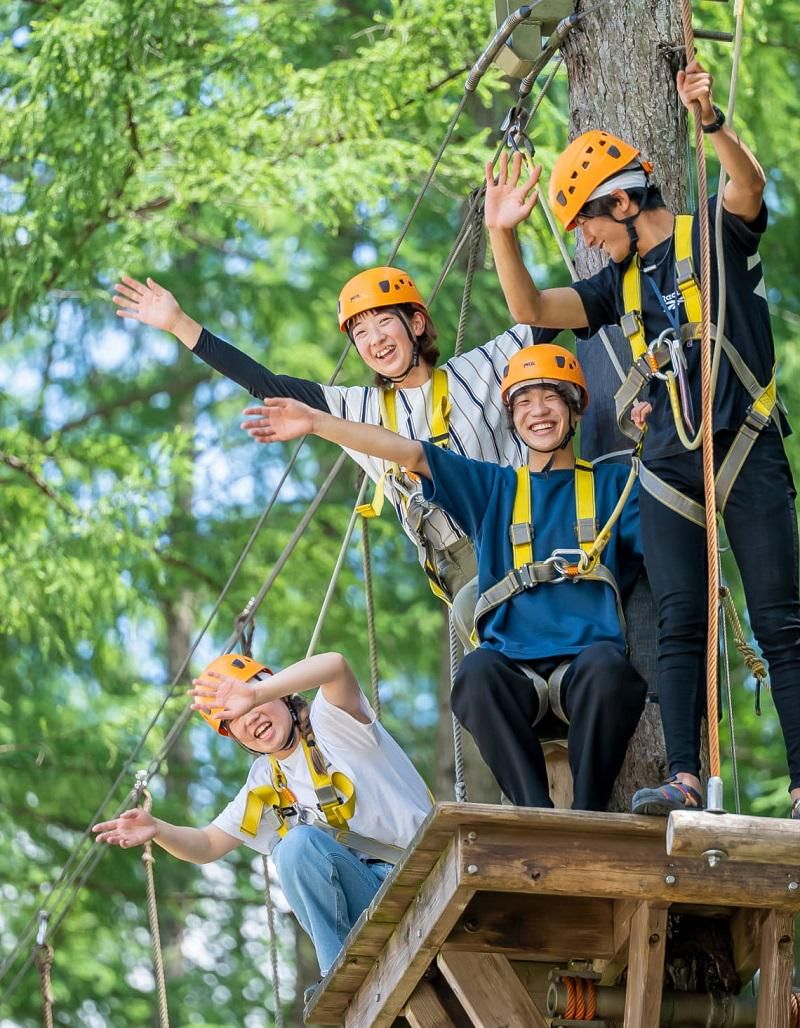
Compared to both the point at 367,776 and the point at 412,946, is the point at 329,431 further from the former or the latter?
the point at 412,946

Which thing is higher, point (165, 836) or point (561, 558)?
point (561, 558)

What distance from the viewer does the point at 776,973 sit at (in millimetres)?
4844

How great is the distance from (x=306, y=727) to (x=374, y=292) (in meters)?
A: 1.30

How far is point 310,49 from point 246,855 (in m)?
5.46

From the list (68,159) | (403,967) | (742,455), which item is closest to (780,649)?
(742,455)

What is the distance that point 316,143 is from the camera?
10.3 m

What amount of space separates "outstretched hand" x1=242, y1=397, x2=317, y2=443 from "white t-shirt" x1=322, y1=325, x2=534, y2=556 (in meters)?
0.76

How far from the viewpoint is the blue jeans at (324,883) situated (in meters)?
5.41

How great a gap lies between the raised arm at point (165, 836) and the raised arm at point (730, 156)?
95.2 inches

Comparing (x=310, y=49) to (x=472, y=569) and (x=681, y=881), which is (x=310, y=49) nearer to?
(x=472, y=569)

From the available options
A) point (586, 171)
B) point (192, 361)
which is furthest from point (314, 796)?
point (192, 361)

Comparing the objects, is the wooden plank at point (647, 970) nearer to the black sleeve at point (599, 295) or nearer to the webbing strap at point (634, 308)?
the webbing strap at point (634, 308)

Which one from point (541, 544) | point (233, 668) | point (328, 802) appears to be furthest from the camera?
point (233, 668)

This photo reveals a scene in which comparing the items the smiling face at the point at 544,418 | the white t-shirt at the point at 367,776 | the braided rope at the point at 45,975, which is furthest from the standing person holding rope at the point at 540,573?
the braided rope at the point at 45,975
